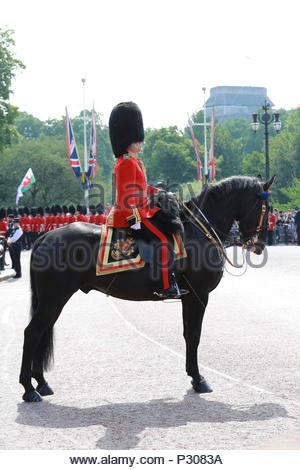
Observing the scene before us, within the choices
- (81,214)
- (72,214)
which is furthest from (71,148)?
(81,214)

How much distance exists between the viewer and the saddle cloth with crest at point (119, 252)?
6754 millimetres

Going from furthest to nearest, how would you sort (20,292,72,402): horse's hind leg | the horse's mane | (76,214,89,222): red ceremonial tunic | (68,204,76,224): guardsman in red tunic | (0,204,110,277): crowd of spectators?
(68,204,76,224): guardsman in red tunic
(76,214,89,222): red ceremonial tunic
(0,204,110,277): crowd of spectators
the horse's mane
(20,292,72,402): horse's hind leg

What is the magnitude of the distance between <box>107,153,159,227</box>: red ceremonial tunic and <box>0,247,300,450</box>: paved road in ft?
5.06

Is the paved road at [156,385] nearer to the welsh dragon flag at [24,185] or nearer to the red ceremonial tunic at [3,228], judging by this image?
the red ceremonial tunic at [3,228]

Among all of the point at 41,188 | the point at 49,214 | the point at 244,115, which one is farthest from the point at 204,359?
the point at 244,115

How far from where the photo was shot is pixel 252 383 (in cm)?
684

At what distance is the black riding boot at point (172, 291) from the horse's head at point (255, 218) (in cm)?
94

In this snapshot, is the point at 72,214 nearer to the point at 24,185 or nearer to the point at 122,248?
the point at 24,185

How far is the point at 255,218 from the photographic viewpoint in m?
7.30

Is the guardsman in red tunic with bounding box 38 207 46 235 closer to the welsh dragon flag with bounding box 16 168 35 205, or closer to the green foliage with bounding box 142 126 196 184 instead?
the welsh dragon flag with bounding box 16 168 35 205

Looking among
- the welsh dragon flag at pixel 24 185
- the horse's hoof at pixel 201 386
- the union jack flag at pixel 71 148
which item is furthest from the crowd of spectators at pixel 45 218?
the horse's hoof at pixel 201 386

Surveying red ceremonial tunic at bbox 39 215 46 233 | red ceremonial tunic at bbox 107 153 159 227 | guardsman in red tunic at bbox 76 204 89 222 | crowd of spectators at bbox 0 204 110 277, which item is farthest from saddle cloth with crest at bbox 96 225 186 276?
red ceremonial tunic at bbox 39 215 46 233

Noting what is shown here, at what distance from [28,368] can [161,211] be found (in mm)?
1803

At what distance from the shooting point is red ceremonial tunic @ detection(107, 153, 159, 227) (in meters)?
6.71
